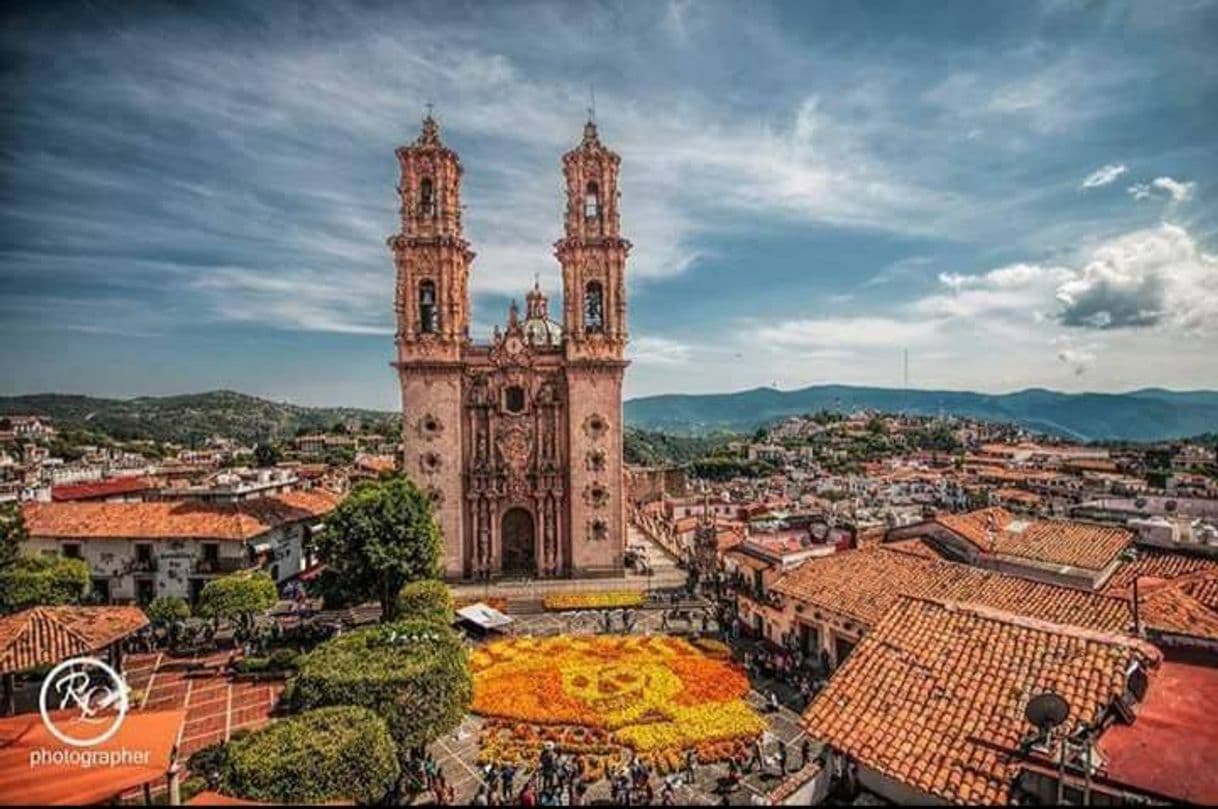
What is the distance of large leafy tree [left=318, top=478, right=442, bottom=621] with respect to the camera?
3262 cm

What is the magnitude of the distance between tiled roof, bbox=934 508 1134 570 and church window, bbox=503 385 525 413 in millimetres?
27323

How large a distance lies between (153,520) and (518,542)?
2224 centimetres

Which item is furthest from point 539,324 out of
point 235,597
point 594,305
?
point 235,597

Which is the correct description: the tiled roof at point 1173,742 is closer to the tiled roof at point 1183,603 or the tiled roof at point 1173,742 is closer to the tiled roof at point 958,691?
the tiled roof at point 958,691

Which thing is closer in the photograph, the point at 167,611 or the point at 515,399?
the point at 167,611

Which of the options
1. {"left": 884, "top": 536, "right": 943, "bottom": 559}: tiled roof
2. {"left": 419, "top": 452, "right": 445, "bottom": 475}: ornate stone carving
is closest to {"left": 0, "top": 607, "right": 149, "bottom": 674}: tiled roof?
{"left": 419, "top": 452, "right": 445, "bottom": 475}: ornate stone carving

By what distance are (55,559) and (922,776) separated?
4099cm

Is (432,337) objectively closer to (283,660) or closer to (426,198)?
(426,198)

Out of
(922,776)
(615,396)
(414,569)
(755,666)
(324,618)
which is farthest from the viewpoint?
(615,396)

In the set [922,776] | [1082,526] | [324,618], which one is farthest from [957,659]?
[324,618]

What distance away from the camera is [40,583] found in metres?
30.5

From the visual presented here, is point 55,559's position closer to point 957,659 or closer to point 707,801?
point 707,801

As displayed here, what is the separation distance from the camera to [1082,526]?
2852 centimetres

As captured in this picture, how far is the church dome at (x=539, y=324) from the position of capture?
55812mm
